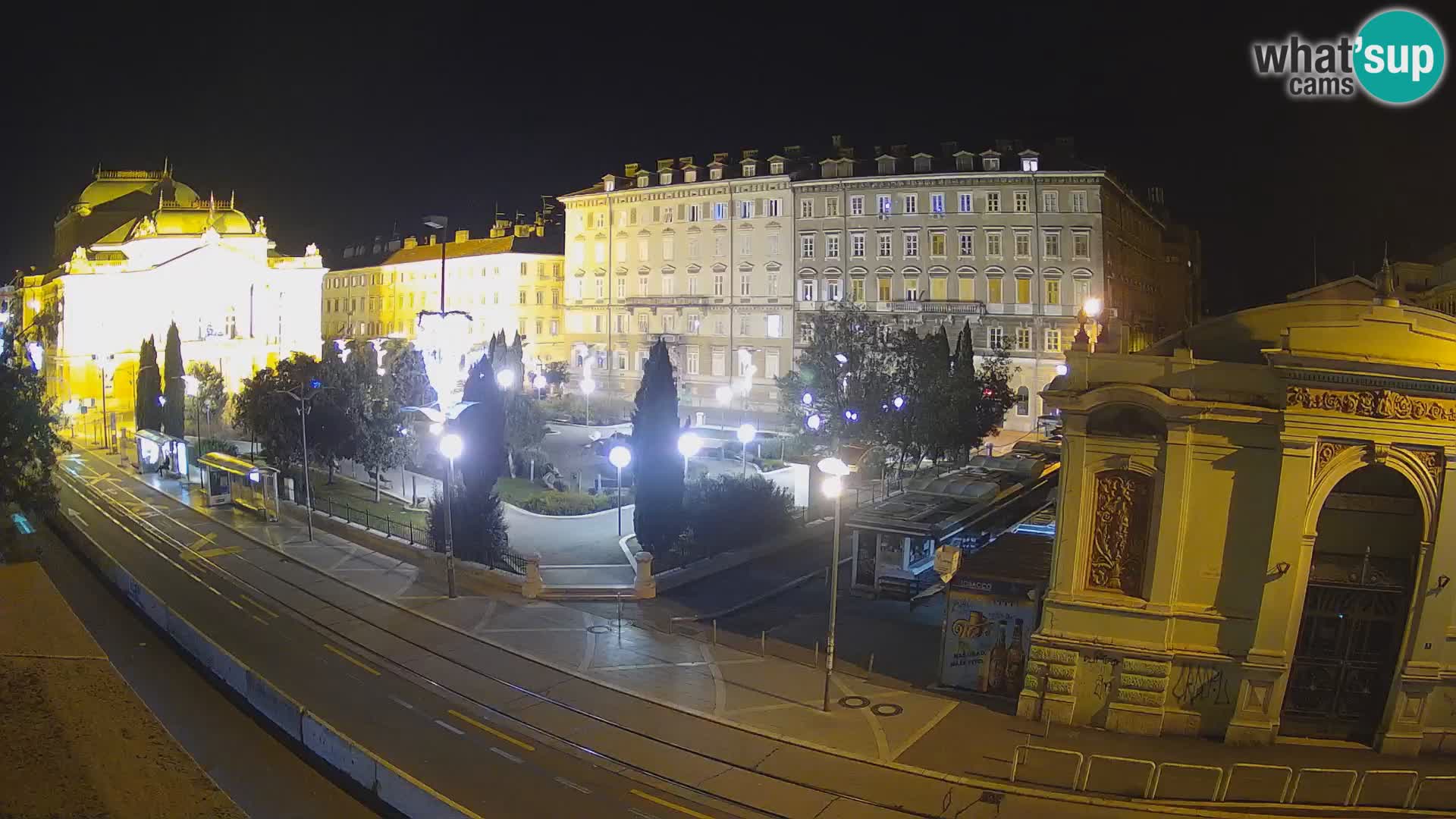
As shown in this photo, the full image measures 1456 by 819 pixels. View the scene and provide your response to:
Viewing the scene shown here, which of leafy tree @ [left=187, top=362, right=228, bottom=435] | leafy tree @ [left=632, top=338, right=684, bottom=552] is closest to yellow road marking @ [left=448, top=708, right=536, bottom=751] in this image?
leafy tree @ [left=632, top=338, right=684, bottom=552]

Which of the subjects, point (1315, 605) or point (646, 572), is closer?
point (1315, 605)

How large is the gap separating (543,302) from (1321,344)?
226 ft

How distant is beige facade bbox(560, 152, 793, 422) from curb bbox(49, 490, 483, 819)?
4190cm

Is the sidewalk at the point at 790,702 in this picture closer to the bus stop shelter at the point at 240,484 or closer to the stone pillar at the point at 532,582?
the stone pillar at the point at 532,582

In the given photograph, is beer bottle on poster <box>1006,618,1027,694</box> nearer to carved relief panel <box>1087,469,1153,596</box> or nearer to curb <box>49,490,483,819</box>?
carved relief panel <box>1087,469,1153,596</box>

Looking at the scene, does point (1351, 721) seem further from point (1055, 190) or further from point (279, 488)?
point (1055, 190)

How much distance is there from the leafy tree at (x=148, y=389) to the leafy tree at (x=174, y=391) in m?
0.67

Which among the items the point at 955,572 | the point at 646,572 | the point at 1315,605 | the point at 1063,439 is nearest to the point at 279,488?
the point at 646,572

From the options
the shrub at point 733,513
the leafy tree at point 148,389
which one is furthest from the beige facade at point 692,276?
the shrub at point 733,513

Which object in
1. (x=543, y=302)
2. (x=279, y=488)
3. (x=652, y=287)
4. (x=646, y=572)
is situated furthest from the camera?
(x=543, y=302)

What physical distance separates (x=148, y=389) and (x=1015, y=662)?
54.9 metres

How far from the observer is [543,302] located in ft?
261

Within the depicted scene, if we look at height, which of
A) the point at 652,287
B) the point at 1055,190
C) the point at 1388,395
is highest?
the point at 1055,190

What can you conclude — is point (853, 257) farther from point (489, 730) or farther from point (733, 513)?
point (489, 730)
